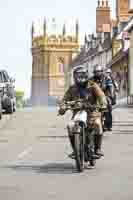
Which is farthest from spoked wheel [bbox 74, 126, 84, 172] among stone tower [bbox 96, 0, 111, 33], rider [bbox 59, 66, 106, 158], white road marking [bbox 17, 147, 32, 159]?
stone tower [bbox 96, 0, 111, 33]

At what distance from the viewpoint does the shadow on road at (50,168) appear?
13367 mm

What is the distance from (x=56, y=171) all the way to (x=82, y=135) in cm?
74

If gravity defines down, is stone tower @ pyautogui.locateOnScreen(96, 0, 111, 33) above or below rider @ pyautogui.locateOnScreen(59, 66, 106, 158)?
above

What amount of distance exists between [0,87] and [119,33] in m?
64.8

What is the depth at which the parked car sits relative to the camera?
34.7 metres

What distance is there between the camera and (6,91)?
3541 cm

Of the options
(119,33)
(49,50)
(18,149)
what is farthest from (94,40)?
(18,149)

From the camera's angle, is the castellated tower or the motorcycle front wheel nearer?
the motorcycle front wheel

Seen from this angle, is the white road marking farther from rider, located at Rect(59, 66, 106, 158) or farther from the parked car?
the parked car

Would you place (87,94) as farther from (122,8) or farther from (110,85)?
(122,8)

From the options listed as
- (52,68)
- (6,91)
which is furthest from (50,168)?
(52,68)

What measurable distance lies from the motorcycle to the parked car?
20.5 metres

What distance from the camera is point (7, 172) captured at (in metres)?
13.2

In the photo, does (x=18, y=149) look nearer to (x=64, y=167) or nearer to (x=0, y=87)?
(x=64, y=167)
